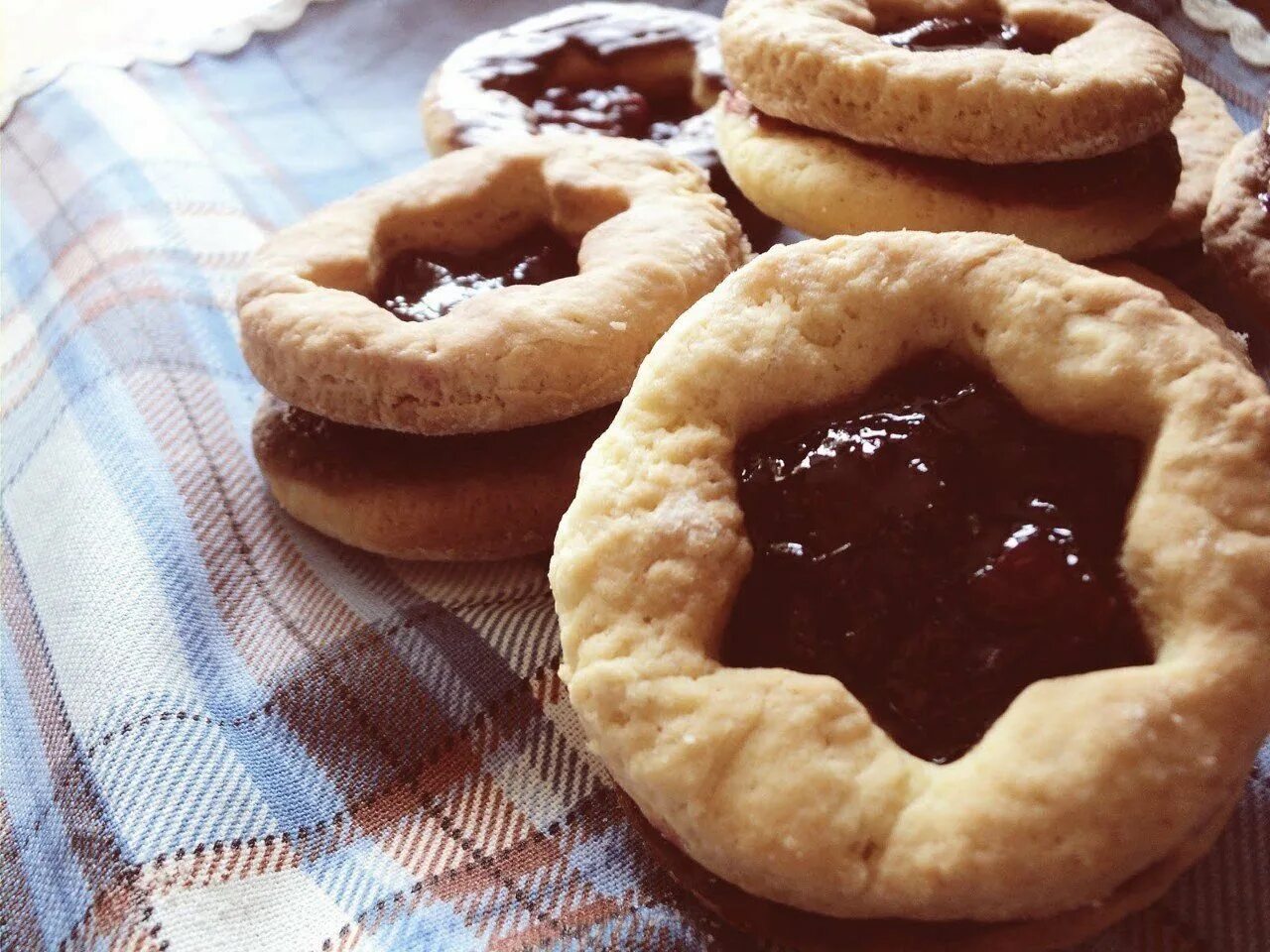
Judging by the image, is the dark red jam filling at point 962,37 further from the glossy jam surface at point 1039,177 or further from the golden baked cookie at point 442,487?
the golden baked cookie at point 442,487

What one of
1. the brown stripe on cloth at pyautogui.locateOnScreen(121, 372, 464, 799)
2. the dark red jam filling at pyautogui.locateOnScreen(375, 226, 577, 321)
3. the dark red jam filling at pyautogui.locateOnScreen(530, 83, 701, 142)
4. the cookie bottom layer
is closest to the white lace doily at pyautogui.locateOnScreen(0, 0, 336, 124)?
the dark red jam filling at pyautogui.locateOnScreen(530, 83, 701, 142)

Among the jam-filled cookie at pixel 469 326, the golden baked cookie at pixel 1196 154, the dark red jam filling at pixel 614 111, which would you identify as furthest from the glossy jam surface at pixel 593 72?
the golden baked cookie at pixel 1196 154

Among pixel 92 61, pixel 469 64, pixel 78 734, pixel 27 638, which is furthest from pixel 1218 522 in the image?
pixel 92 61

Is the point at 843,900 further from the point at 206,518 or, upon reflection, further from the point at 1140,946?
the point at 206,518

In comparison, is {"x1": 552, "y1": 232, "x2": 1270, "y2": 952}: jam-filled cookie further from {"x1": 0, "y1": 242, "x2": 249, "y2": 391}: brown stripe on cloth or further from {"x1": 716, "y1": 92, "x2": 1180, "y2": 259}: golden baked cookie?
{"x1": 0, "y1": 242, "x2": 249, "y2": 391}: brown stripe on cloth

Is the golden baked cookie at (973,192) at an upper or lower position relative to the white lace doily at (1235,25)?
upper

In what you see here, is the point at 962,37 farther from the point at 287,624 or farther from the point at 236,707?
the point at 236,707

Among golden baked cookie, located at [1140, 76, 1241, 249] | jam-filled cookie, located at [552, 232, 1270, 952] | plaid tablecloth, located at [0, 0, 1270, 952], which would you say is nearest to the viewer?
jam-filled cookie, located at [552, 232, 1270, 952]

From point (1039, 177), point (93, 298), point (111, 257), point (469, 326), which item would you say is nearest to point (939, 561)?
point (469, 326)
